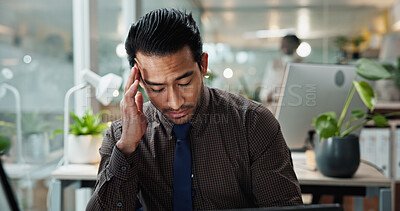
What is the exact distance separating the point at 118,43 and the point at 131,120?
2115 mm

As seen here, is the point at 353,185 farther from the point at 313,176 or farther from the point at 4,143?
the point at 4,143

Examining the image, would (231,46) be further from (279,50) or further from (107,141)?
(107,141)

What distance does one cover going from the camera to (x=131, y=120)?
118cm

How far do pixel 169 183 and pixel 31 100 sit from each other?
1104 mm

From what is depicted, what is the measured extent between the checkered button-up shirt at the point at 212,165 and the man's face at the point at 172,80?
0.10 metres

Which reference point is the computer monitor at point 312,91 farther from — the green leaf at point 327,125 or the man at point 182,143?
the man at point 182,143

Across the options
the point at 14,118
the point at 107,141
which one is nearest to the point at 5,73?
the point at 14,118

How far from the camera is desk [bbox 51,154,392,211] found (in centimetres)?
147

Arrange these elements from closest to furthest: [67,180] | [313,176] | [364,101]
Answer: [364,101] → [313,176] → [67,180]

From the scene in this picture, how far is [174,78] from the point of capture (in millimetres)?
1127

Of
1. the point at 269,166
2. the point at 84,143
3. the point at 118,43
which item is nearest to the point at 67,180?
the point at 84,143

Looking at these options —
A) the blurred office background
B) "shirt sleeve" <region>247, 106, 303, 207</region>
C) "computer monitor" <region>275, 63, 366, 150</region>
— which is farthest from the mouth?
"computer monitor" <region>275, 63, 366, 150</region>

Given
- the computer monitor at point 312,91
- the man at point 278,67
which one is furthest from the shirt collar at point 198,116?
the man at point 278,67

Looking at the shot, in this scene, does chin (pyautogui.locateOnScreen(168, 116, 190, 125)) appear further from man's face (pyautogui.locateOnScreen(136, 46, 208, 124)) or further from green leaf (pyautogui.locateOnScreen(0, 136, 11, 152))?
green leaf (pyautogui.locateOnScreen(0, 136, 11, 152))
